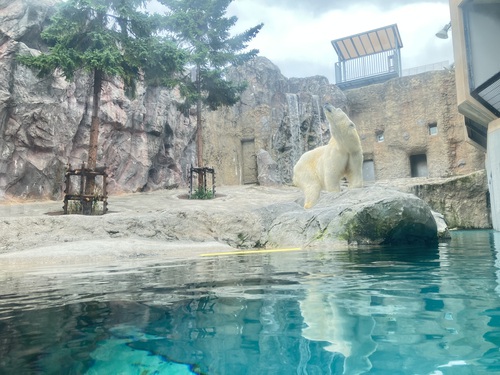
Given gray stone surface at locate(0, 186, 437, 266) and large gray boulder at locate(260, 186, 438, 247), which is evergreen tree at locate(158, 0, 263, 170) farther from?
large gray boulder at locate(260, 186, 438, 247)

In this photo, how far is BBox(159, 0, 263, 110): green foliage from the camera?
61.4 feet

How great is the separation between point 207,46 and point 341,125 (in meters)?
14.0

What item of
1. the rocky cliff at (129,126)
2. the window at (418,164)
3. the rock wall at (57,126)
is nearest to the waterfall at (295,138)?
the rocky cliff at (129,126)

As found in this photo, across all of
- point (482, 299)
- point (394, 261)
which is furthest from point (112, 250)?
point (482, 299)

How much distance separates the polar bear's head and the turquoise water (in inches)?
210

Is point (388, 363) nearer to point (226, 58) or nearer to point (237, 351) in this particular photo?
point (237, 351)

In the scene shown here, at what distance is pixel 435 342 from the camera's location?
1.26 metres

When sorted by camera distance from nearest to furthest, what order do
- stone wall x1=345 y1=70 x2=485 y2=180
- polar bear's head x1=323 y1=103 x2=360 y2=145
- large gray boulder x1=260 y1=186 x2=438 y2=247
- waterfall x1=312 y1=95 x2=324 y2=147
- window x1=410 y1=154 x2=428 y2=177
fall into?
large gray boulder x1=260 y1=186 x2=438 y2=247
polar bear's head x1=323 y1=103 x2=360 y2=145
stone wall x1=345 y1=70 x2=485 y2=180
waterfall x1=312 y1=95 x2=324 y2=147
window x1=410 y1=154 x2=428 y2=177

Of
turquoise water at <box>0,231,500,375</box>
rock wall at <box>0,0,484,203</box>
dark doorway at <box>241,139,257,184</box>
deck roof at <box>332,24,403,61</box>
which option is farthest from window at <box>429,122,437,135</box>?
turquoise water at <box>0,231,500,375</box>

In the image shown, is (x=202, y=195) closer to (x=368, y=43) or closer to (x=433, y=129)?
(x=433, y=129)

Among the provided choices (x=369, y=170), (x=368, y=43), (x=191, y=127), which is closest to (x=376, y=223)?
(x=191, y=127)

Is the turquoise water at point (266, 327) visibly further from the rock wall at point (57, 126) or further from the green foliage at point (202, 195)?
the rock wall at point (57, 126)

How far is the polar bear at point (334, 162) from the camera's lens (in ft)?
25.7

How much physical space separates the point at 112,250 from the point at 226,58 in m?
15.2
